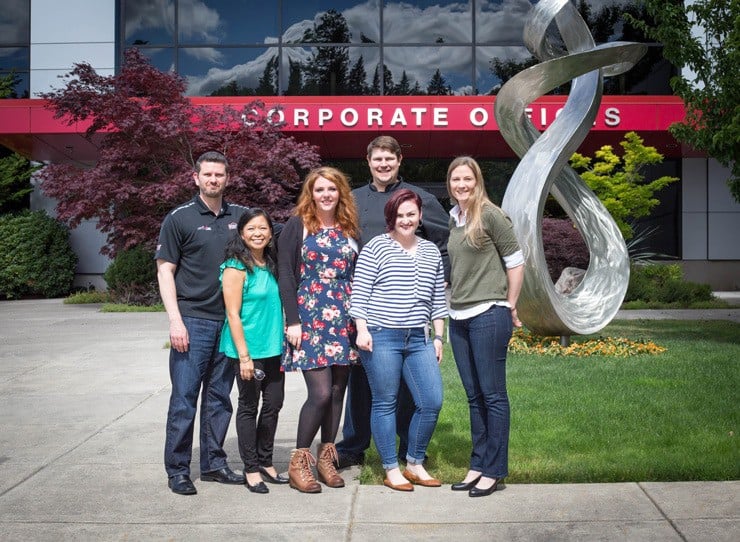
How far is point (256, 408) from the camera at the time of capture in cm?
491

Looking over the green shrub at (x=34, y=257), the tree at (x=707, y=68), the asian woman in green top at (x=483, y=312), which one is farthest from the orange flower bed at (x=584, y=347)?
the green shrub at (x=34, y=257)

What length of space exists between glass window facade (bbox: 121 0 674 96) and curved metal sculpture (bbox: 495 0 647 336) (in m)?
12.3

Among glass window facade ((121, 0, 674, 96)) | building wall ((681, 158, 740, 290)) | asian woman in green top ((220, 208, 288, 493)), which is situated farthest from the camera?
building wall ((681, 158, 740, 290))

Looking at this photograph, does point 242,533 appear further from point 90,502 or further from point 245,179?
point 245,179

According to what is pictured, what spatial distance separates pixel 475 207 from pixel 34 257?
19.0m

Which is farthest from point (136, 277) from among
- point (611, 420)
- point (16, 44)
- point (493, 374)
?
point (493, 374)

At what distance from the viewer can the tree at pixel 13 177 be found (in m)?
22.4

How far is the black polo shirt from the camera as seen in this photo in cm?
486

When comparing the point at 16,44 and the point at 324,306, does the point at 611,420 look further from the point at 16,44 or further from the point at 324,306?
the point at 16,44

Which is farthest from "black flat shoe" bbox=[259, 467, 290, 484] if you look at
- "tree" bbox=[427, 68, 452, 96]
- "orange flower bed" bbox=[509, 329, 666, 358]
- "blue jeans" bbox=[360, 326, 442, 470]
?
"tree" bbox=[427, 68, 452, 96]

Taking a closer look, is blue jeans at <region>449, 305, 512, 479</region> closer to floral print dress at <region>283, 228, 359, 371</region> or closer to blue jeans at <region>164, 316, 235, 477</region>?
floral print dress at <region>283, 228, 359, 371</region>

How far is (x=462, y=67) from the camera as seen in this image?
862 inches

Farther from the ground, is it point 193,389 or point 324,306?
point 324,306

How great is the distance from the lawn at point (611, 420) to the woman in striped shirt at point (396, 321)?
44cm
